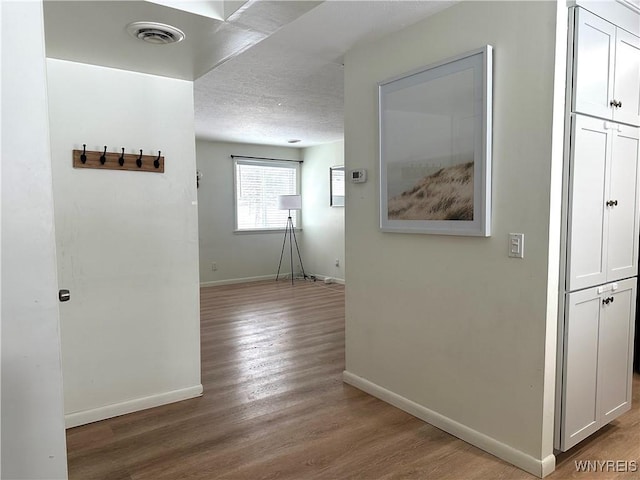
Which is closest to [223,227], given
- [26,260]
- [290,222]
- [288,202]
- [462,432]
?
[288,202]

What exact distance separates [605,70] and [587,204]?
0.65m

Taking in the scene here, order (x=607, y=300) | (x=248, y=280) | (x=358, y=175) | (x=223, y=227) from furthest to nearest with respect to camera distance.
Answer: (x=248, y=280), (x=223, y=227), (x=358, y=175), (x=607, y=300)

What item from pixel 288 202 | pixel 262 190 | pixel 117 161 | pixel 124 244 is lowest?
pixel 124 244

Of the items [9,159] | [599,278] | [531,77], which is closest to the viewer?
[9,159]

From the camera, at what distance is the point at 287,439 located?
2.39 metres

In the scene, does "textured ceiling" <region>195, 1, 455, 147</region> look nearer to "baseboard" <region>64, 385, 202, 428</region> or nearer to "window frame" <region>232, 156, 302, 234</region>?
"window frame" <region>232, 156, 302, 234</region>

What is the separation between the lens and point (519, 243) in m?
2.05

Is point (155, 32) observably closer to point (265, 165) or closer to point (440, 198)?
point (440, 198)

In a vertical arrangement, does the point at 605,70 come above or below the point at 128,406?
above

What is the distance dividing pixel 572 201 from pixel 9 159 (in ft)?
6.86

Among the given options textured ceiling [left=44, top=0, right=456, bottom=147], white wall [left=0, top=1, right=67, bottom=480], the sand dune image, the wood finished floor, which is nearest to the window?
textured ceiling [left=44, top=0, right=456, bottom=147]

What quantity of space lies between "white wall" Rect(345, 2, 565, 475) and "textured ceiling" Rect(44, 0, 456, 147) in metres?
0.24

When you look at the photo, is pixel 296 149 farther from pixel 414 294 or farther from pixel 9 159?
pixel 9 159

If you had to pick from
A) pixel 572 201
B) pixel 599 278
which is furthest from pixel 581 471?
pixel 572 201
